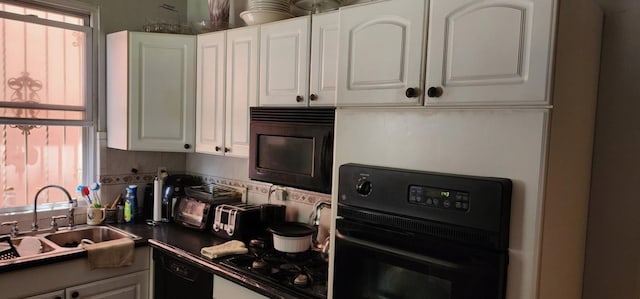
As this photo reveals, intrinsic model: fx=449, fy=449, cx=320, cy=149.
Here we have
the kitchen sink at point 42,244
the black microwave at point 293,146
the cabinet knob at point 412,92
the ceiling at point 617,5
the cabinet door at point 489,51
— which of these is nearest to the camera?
the cabinet door at point 489,51

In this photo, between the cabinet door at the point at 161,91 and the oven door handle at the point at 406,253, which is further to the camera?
the cabinet door at the point at 161,91

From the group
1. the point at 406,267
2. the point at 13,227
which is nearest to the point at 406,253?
the point at 406,267

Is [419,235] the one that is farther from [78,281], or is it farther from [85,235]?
[85,235]

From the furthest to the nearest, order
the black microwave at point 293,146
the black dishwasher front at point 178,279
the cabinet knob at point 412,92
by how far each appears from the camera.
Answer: the black dishwasher front at point 178,279, the black microwave at point 293,146, the cabinet knob at point 412,92

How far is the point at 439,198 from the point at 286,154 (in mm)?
997

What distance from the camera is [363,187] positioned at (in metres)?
1.51

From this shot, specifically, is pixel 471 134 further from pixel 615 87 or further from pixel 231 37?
pixel 231 37

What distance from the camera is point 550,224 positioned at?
1.26 m

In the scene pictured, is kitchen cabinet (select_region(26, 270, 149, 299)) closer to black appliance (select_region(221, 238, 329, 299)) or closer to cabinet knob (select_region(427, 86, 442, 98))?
black appliance (select_region(221, 238, 329, 299))

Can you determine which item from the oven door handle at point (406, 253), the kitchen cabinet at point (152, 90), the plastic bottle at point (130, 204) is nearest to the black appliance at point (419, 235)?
the oven door handle at point (406, 253)

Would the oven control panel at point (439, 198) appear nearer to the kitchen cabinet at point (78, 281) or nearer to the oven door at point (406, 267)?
the oven door at point (406, 267)

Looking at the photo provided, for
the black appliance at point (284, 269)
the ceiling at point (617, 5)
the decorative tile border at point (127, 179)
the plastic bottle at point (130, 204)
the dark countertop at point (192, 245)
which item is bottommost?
the dark countertop at point (192, 245)

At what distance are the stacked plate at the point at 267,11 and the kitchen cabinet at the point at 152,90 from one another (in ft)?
1.89

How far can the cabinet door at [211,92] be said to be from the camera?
104 inches
